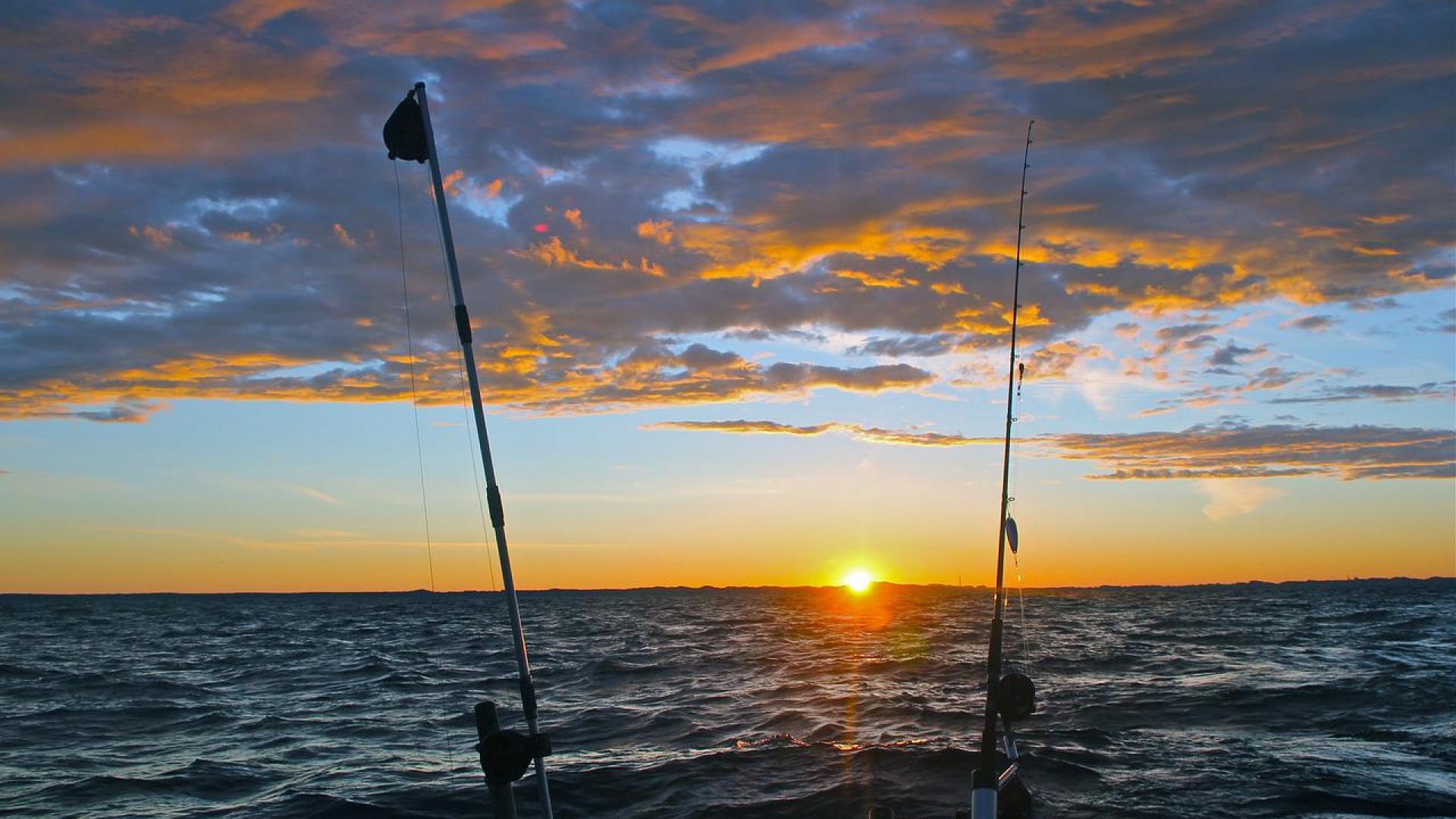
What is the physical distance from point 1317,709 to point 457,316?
1941cm

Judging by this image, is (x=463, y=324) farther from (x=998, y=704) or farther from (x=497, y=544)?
(x=998, y=704)

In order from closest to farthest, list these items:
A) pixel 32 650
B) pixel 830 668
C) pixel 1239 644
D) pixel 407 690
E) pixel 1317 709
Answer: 1. pixel 1317 709
2. pixel 407 690
3. pixel 830 668
4. pixel 1239 644
5. pixel 32 650

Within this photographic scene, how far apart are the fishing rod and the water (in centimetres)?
776

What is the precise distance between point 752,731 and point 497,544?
13.8m

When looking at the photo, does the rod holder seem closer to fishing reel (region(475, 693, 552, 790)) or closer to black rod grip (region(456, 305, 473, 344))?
fishing reel (region(475, 693, 552, 790))

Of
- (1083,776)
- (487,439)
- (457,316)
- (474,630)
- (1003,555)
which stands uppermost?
(457,316)

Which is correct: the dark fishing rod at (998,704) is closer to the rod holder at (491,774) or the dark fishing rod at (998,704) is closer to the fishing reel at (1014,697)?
the fishing reel at (1014,697)

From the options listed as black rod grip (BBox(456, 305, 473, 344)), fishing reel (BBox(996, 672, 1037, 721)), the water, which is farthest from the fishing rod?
the water

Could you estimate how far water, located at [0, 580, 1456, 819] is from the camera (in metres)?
13.5

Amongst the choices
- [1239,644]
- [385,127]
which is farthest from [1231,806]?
[1239,644]

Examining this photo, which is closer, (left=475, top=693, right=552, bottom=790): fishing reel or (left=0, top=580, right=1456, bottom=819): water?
(left=475, top=693, right=552, bottom=790): fishing reel

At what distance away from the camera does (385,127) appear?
20.1 ft

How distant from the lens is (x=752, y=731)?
18.5 m

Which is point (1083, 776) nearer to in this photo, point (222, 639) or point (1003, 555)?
point (1003, 555)
